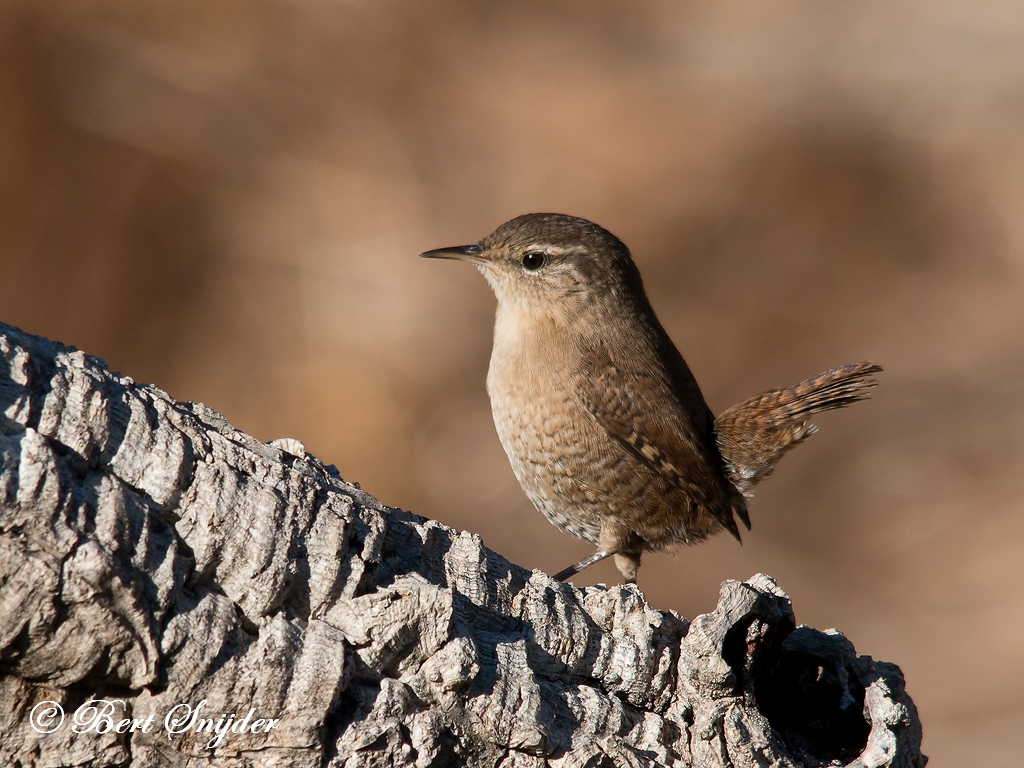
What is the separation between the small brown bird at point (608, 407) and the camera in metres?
3.96

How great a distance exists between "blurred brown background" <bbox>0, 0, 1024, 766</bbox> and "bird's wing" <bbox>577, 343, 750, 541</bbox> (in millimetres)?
3519

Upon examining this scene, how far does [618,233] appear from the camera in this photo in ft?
25.4

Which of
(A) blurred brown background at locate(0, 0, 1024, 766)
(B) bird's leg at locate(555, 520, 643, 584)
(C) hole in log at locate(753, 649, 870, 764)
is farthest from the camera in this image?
(A) blurred brown background at locate(0, 0, 1024, 766)

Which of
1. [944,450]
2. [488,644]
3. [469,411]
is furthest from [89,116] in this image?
[944,450]

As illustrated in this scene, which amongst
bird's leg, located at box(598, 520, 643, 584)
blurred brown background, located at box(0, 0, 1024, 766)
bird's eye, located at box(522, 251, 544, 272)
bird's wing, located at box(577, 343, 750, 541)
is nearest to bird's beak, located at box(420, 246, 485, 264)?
bird's eye, located at box(522, 251, 544, 272)

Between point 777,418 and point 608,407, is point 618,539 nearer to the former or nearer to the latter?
point 608,407

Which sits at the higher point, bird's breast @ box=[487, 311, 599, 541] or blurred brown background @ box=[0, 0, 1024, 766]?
blurred brown background @ box=[0, 0, 1024, 766]

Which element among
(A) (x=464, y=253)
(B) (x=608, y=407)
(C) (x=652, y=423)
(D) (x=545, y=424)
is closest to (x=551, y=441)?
(D) (x=545, y=424)

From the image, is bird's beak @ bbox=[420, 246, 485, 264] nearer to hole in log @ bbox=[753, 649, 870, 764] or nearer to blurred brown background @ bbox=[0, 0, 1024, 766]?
hole in log @ bbox=[753, 649, 870, 764]

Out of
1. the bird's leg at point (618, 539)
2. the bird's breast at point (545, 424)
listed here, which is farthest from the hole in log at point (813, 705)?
the bird's breast at point (545, 424)

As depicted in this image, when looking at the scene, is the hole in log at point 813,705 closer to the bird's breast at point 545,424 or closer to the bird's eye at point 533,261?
the bird's breast at point 545,424

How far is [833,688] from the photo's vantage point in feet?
9.41

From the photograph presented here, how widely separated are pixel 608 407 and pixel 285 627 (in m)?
2.23

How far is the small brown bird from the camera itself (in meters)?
3.96
